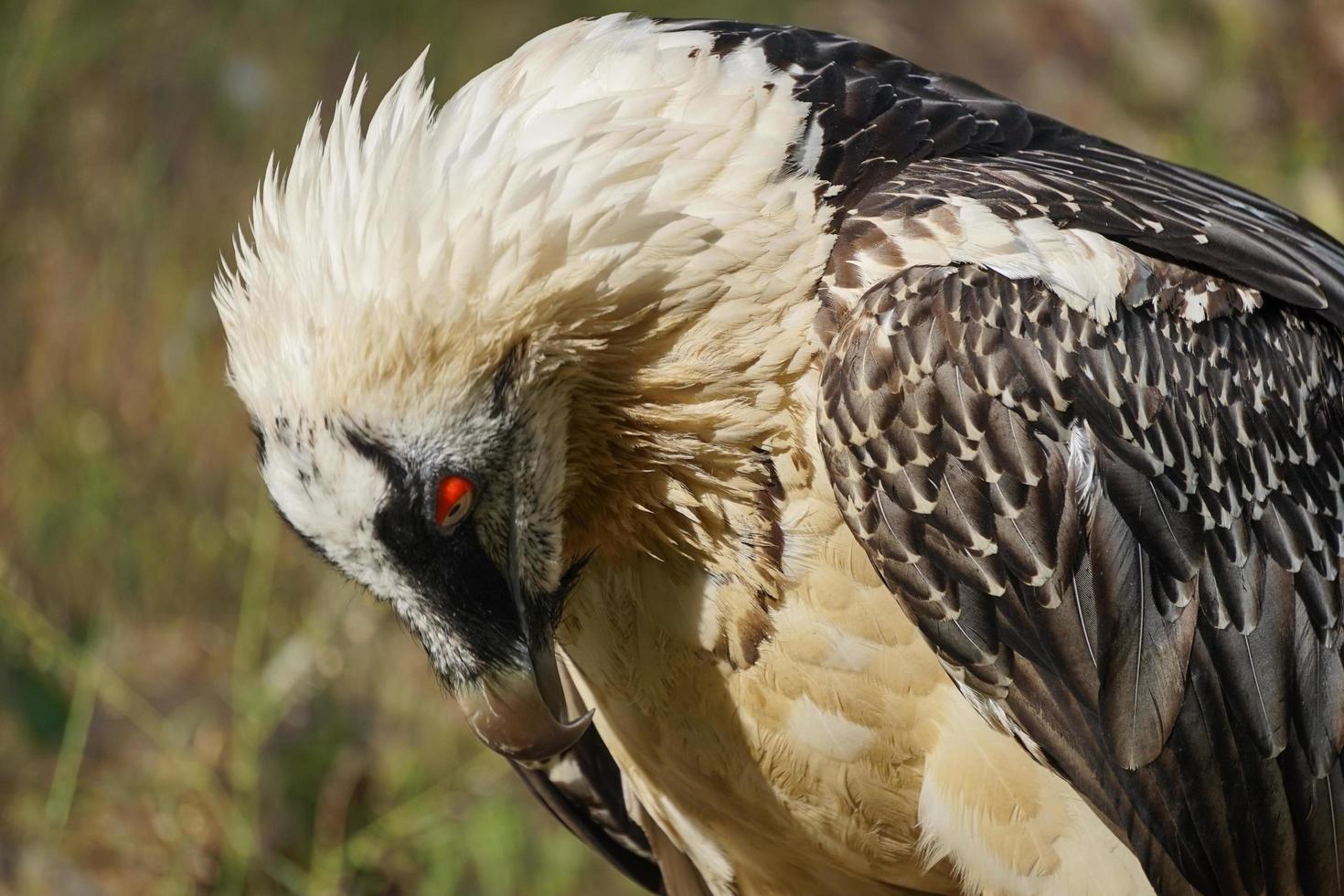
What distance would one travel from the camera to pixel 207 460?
716cm

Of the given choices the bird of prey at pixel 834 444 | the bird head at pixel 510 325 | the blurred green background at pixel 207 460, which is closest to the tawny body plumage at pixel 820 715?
the bird of prey at pixel 834 444

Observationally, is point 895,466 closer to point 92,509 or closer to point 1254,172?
point 92,509

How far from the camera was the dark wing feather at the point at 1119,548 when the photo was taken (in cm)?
321

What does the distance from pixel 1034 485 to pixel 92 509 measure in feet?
14.5

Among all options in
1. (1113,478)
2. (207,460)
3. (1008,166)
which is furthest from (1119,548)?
(207,460)

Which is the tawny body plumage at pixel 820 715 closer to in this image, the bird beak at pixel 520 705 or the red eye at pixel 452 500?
the bird beak at pixel 520 705

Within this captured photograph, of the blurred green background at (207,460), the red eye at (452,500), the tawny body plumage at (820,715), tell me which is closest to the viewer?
the red eye at (452,500)

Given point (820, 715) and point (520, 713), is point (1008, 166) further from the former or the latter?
point (520, 713)

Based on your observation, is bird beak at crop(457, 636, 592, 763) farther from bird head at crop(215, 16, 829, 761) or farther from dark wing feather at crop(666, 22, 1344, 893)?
dark wing feather at crop(666, 22, 1344, 893)

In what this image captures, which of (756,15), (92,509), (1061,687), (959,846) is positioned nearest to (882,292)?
(1061,687)

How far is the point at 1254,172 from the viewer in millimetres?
7406

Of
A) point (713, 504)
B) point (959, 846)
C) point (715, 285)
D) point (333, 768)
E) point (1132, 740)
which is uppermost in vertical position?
point (715, 285)

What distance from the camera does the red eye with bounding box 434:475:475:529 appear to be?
314cm

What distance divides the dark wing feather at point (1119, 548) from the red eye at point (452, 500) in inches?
27.8
